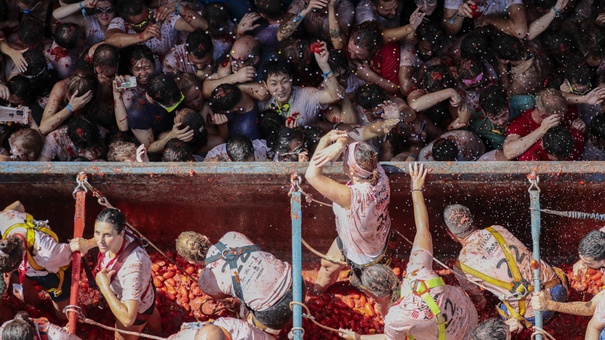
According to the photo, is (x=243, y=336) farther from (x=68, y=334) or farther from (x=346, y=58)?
(x=346, y=58)

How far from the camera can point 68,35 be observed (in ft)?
36.1

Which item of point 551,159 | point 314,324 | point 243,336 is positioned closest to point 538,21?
point 551,159

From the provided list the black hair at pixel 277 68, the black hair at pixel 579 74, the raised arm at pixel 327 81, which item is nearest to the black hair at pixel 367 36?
the raised arm at pixel 327 81

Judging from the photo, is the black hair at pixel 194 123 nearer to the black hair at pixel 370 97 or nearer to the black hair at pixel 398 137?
the black hair at pixel 370 97

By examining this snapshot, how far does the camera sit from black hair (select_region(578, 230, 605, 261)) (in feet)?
28.6

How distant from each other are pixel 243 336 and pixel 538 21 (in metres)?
4.86

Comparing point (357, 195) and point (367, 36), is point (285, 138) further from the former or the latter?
point (357, 195)

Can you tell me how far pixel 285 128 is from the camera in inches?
406

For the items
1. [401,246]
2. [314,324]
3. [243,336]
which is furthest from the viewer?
[401,246]

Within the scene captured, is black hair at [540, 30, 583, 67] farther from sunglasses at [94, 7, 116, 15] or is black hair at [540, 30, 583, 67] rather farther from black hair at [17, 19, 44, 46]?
black hair at [17, 19, 44, 46]

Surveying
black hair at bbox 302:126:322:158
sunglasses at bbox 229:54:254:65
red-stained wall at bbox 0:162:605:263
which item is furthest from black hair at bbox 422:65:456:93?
sunglasses at bbox 229:54:254:65

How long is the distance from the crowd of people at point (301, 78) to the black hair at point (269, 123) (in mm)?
14

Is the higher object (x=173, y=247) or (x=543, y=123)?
(x=543, y=123)

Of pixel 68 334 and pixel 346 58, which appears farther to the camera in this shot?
pixel 346 58
